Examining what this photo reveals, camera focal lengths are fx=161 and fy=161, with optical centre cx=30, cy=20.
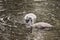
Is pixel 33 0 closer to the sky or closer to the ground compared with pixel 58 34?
closer to the sky

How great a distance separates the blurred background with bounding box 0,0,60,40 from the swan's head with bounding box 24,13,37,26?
0.17 feet

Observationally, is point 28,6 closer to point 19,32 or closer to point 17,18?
point 17,18

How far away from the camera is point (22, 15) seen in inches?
82.4

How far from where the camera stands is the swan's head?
6.54 feet

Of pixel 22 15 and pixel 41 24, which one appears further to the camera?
pixel 22 15

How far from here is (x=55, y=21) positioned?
6.62ft

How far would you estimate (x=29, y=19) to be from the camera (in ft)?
6.78

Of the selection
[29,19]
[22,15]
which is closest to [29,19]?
[29,19]

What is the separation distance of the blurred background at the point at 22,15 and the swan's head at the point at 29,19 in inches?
2.0

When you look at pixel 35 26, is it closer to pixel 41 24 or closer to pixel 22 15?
pixel 41 24

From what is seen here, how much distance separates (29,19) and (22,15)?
11cm

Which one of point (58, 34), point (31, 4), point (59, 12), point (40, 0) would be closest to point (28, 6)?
point (31, 4)

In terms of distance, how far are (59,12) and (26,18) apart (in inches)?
18.2

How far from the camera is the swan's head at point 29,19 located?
1.99 metres
